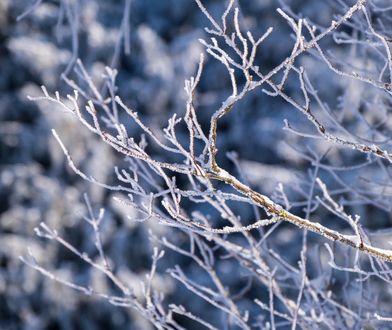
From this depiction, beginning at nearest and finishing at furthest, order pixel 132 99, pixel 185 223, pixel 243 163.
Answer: pixel 185 223 → pixel 243 163 → pixel 132 99

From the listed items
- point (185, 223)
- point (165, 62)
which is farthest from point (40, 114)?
point (185, 223)

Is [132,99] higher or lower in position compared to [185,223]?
higher

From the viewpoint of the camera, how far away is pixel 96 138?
826cm

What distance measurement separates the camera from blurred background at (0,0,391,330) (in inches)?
300

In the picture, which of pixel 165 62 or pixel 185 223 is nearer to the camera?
pixel 185 223

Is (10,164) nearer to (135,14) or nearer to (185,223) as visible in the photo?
(135,14)

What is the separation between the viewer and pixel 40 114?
319 inches

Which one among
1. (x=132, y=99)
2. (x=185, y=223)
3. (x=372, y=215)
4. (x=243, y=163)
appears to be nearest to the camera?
(x=185, y=223)

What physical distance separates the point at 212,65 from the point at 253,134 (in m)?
0.81

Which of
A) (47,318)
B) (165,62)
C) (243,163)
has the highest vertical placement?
(165,62)

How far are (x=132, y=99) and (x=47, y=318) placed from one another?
7.74 ft

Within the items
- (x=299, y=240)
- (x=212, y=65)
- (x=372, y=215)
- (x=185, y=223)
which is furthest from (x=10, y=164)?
(x=185, y=223)

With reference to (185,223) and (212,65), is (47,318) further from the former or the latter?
(185,223)

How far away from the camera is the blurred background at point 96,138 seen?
761 centimetres
